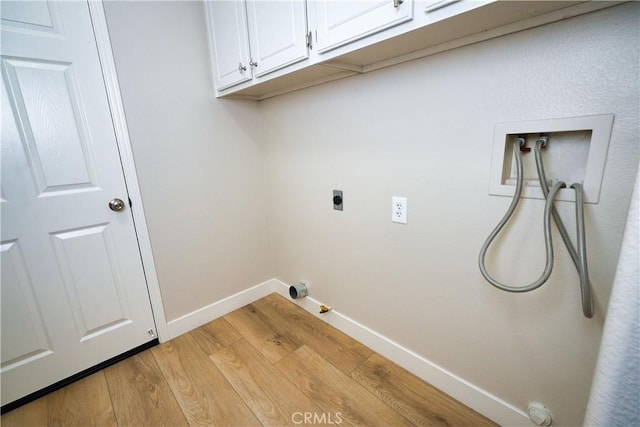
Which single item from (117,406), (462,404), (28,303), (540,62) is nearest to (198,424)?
(117,406)

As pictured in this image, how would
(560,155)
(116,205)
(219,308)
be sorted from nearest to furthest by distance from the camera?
(560,155), (116,205), (219,308)

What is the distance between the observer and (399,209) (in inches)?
54.2

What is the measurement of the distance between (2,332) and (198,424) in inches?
41.1

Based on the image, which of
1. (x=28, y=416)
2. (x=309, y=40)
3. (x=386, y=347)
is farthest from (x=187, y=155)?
(x=386, y=347)

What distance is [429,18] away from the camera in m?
0.88

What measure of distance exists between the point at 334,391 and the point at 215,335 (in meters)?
0.92

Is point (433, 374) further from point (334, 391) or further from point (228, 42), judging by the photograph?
point (228, 42)

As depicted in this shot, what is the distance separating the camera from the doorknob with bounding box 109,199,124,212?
60.6 inches

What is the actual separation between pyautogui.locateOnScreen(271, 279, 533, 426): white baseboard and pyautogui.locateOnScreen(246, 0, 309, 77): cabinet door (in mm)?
1539

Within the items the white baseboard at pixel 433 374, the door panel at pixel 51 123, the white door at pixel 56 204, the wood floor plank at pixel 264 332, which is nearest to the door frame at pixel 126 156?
the white door at pixel 56 204

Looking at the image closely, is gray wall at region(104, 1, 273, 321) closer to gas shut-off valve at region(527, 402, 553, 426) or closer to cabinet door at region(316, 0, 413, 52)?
cabinet door at region(316, 0, 413, 52)

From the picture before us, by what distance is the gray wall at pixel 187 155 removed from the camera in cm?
155

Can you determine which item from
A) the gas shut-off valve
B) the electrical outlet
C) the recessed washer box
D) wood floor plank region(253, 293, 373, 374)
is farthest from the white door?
the gas shut-off valve

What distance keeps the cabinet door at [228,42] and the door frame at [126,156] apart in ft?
1.78
